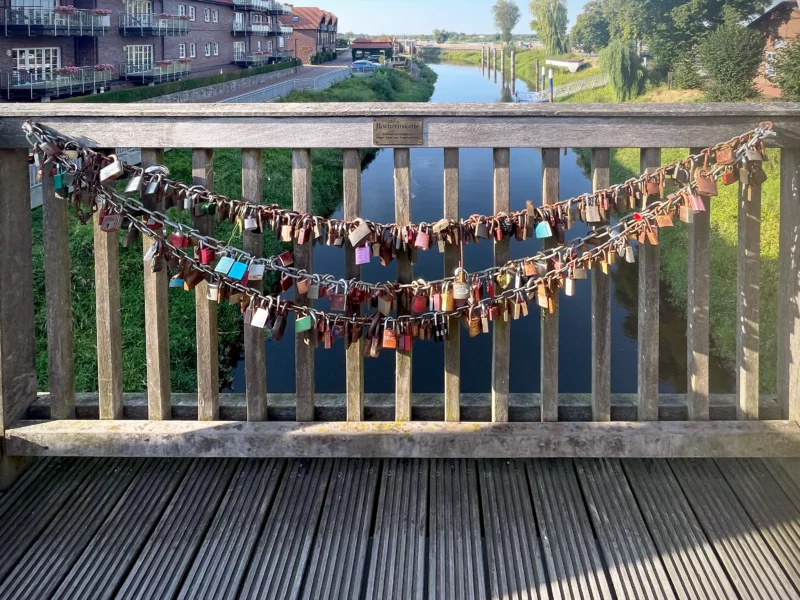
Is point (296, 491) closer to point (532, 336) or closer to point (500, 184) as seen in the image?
point (500, 184)

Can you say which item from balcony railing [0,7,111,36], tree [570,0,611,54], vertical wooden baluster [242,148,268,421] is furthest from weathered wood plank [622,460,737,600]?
tree [570,0,611,54]

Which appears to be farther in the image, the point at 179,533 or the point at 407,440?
the point at 407,440

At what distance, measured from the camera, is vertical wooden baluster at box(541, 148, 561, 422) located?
88.7 inches

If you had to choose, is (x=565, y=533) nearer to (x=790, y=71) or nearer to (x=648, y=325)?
(x=648, y=325)

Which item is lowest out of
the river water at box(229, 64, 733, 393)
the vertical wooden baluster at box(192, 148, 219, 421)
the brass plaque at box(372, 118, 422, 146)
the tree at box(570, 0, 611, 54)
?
the river water at box(229, 64, 733, 393)

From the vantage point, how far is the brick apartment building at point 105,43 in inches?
776

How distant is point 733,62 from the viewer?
75.3 feet

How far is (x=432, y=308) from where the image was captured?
2244mm

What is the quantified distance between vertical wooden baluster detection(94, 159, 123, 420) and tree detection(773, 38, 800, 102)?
18.1m

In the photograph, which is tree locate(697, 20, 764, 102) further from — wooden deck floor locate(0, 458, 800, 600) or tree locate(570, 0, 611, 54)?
tree locate(570, 0, 611, 54)

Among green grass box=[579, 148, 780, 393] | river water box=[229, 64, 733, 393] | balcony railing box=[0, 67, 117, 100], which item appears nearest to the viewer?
green grass box=[579, 148, 780, 393]

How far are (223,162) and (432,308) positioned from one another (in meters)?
12.8

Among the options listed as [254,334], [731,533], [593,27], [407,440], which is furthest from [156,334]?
[593,27]

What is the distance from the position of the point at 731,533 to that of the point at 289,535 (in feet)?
4.12
